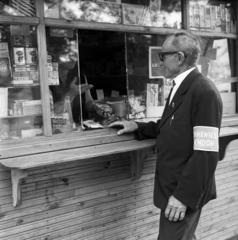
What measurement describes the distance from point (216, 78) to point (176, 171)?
1972mm

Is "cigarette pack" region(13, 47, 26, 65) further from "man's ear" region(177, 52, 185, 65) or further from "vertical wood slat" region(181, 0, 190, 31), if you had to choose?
"vertical wood slat" region(181, 0, 190, 31)

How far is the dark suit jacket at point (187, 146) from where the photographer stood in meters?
2.09

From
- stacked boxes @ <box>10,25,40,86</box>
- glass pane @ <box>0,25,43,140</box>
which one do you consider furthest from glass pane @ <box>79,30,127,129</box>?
stacked boxes @ <box>10,25,40,86</box>

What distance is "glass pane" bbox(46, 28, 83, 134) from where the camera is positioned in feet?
8.87

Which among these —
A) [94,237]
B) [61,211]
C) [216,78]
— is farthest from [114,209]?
[216,78]

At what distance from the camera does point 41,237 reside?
8.63ft

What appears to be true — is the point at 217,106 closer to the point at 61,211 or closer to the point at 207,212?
the point at 61,211

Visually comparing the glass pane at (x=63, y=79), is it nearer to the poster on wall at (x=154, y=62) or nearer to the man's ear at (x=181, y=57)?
the poster on wall at (x=154, y=62)

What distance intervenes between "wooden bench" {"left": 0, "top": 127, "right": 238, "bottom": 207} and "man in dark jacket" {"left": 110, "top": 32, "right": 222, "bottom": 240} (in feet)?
1.24

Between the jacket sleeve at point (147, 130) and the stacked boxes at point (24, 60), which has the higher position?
the stacked boxes at point (24, 60)

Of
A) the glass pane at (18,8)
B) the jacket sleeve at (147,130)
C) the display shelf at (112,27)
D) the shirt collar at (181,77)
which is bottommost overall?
the jacket sleeve at (147,130)

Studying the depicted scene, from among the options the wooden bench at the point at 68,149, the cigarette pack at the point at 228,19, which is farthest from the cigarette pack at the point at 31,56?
the cigarette pack at the point at 228,19

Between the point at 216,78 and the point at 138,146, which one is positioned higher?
the point at 216,78

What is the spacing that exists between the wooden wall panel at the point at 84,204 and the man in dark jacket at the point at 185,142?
662 mm
